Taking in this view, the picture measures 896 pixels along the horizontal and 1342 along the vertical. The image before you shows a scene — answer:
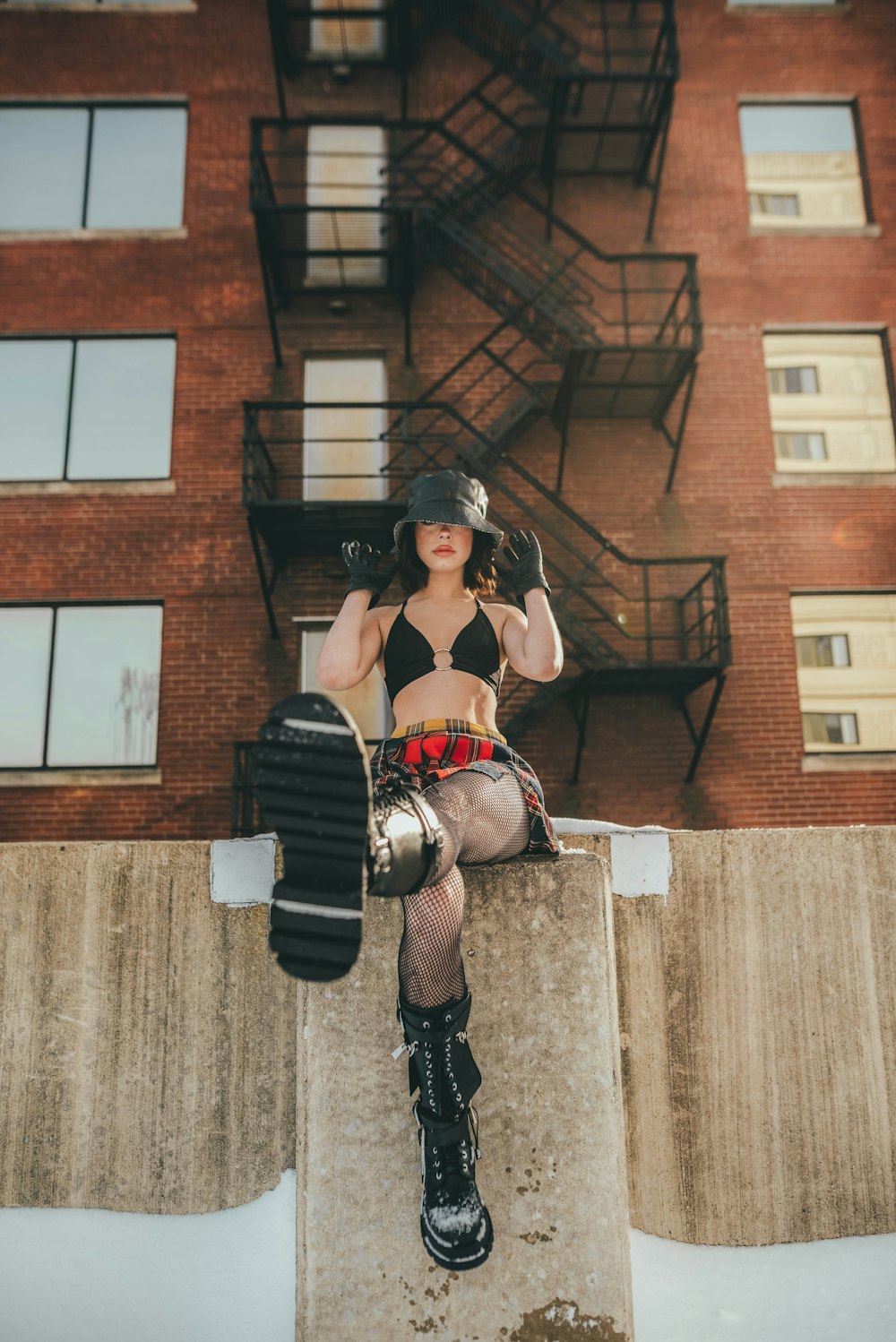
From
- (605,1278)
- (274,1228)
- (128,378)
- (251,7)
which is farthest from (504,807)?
(251,7)

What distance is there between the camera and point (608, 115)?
1166 centimetres

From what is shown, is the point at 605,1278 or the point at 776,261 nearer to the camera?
the point at 605,1278

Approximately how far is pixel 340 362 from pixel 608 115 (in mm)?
4493

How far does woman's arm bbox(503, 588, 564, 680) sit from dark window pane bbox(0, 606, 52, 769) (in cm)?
847

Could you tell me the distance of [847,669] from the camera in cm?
1072

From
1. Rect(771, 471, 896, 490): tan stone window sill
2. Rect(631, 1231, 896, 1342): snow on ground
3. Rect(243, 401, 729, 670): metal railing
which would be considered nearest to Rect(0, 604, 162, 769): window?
Rect(243, 401, 729, 670): metal railing

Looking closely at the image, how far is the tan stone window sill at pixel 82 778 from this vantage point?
10.2m

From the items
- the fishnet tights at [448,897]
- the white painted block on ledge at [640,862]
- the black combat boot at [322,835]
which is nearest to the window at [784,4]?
the white painted block on ledge at [640,862]

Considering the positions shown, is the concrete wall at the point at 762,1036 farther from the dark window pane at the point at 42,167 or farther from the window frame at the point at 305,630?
the dark window pane at the point at 42,167

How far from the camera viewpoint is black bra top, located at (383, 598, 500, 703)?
3225 mm

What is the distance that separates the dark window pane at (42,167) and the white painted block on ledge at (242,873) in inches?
417

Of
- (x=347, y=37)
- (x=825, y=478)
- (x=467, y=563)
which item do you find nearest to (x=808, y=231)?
(x=825, y=478)

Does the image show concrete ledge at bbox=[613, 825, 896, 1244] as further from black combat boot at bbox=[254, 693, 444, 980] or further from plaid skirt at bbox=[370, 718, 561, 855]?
black combat boot at bbox=[254, 693, 444, 980]

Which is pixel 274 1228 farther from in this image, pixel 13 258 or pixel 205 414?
pixel 13 258
